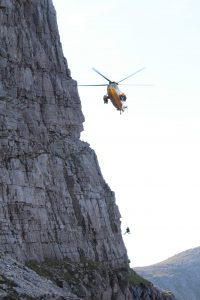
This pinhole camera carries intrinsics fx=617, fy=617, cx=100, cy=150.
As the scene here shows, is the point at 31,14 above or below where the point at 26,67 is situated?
above

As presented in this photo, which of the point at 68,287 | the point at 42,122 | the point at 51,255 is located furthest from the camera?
the point at 42,122

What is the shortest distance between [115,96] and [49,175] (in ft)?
47.7

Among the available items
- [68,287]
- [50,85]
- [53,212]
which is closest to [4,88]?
[50,85]

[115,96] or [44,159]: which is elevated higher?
[115,96]

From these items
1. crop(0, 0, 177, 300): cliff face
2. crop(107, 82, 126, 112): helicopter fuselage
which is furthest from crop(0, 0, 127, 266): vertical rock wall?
crop(107, 82, 126, 112): helicopter fuselage

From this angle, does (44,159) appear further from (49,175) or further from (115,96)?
(115,96)

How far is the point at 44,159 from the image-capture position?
8719cm

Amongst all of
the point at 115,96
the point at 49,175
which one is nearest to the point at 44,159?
the point at 49,175

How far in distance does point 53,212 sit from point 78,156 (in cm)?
1357

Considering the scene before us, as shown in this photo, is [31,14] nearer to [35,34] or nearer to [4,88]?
[35,34]

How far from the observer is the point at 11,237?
73500 mm

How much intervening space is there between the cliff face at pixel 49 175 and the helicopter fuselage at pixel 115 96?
11.8 meters

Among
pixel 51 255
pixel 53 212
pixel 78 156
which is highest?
pixel 78 156

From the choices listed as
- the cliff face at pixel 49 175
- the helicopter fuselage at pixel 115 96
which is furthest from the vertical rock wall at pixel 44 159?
the helicopter fuselage at pixel 115 96
